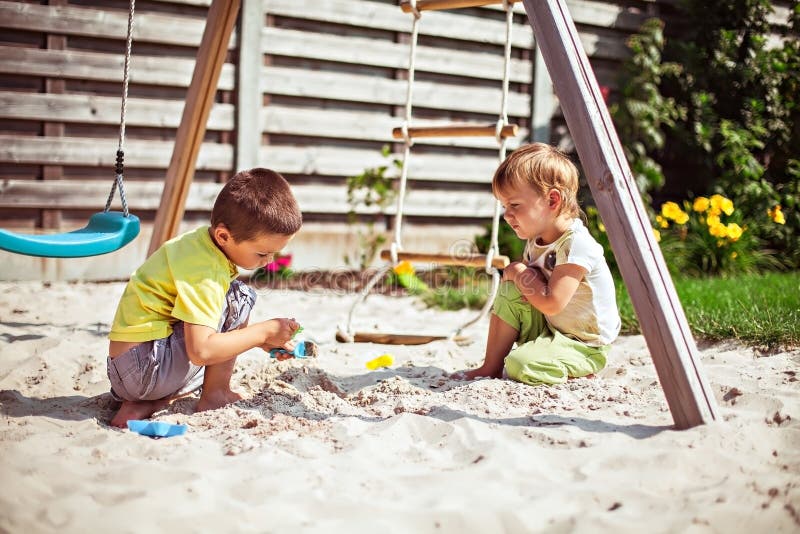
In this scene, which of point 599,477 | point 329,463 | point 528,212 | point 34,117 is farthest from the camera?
point 34,117

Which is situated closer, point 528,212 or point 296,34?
point 528,212

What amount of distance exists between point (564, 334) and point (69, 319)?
8.01 feet

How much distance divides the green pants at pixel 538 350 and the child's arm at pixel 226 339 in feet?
2.82

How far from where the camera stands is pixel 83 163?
491cm

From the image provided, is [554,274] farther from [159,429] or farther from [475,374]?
[159,429]

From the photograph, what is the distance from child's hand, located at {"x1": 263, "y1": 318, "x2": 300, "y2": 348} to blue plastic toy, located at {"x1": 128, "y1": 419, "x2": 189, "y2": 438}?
35 cm

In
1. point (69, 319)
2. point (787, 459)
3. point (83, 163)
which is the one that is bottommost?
point (69, 319)

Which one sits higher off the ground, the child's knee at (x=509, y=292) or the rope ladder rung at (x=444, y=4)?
the rope ladder rung at (x=444, y=4)

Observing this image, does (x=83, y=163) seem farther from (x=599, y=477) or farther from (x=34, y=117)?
(x=599, y=477)

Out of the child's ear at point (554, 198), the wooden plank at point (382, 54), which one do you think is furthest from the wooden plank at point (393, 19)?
the child's ear at point (554, 198)

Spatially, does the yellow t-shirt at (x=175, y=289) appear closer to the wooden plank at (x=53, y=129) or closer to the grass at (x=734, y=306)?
the grass at (x=734, y=306)

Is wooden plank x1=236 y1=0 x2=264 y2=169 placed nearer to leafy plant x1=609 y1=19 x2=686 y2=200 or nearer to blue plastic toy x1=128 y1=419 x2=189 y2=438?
leafy plant x1=609 y1=19 x2=686 y2=200

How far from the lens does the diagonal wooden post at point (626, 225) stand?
2154 mm

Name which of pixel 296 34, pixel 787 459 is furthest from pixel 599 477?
pixel 296 34
